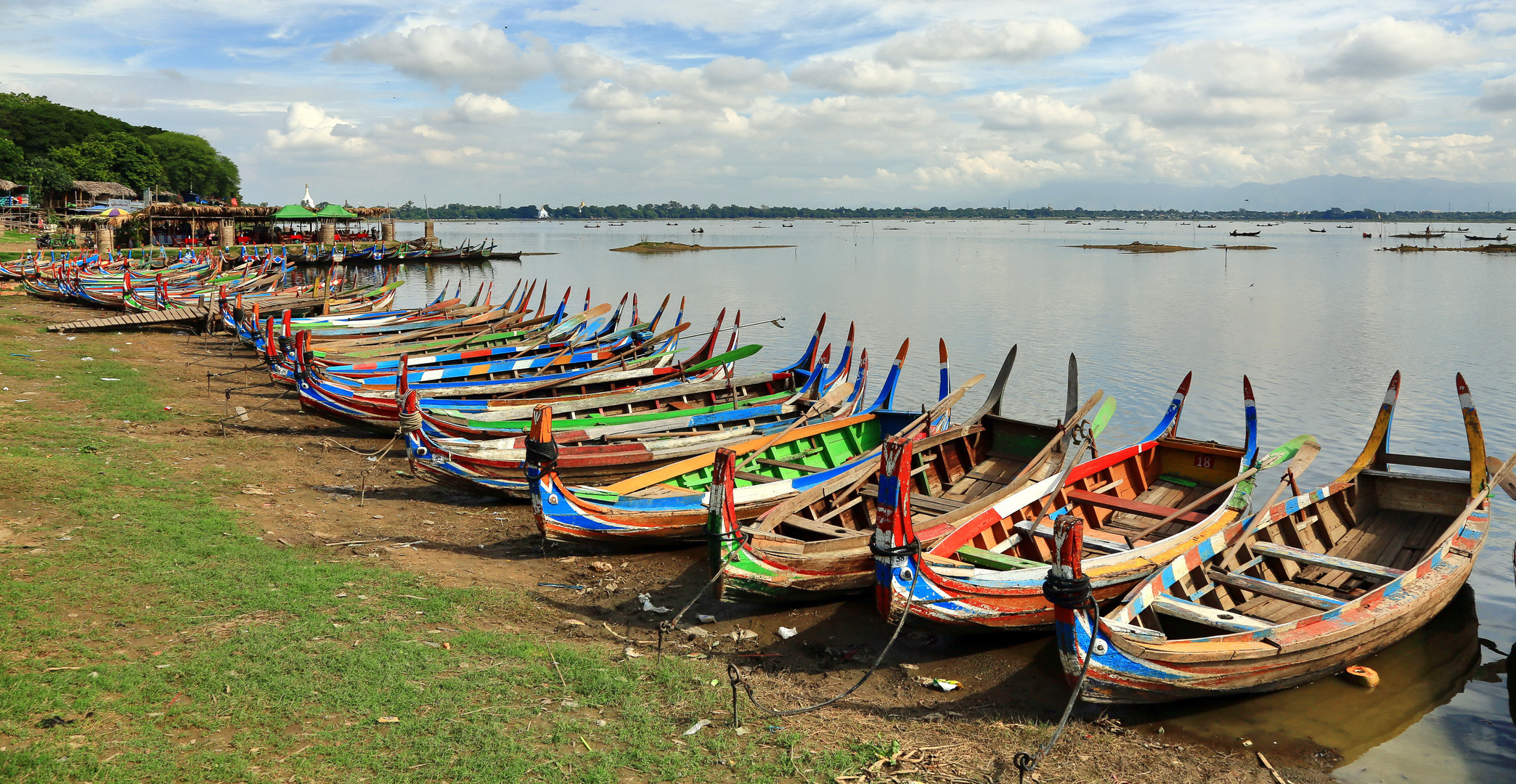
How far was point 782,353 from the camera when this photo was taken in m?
27.3

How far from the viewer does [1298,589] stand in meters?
7.79

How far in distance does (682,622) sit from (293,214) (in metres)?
51.2

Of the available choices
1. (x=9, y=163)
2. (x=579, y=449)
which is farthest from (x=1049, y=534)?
(x=9, y=163)

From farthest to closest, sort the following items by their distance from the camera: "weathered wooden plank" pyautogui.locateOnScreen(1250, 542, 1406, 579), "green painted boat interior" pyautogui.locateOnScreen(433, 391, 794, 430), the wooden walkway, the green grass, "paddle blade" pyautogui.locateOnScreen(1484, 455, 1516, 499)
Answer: the wooden walkway < "green painted boat interior" pyautogui.locateOnScreen(433, 391, 794, 430) < "paddle blade" pyautogui.locateOnScreen(1484, 455, 1516, 499) < "weathered wooden plank" pyautogui.locateOnScreen(1250, 542, 1406, 579) < the green grass

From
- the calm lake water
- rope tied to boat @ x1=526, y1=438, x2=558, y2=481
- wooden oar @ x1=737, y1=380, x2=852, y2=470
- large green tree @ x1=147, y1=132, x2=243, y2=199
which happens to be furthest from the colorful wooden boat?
large green tree @ x1=147, y1=132, x2=243, y2=199

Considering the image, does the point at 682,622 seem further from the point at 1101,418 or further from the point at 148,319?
the point at 148,319

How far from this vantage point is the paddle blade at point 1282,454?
9.85 meters

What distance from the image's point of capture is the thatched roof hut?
65375 millimetres

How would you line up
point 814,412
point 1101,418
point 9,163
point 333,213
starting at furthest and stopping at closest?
point 9,163 < point 333,213 < point 814,412 < point 1101,418

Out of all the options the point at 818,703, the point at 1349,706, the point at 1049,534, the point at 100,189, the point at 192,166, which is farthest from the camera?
the point at 192,166

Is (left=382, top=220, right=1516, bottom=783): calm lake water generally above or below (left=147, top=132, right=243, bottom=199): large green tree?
below

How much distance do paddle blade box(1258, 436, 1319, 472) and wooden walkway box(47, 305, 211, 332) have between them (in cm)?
2599

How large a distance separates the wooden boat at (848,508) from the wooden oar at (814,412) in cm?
138

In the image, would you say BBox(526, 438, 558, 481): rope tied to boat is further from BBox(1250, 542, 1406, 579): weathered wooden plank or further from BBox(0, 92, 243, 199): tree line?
BBox(0, 92, 243, 199): tree line
